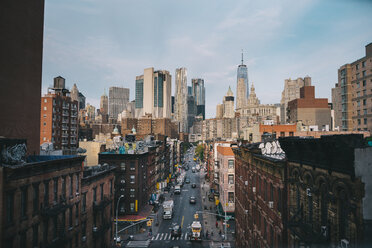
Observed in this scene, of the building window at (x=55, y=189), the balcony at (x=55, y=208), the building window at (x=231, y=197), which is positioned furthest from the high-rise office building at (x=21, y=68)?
the building window at (x=231, y=197)

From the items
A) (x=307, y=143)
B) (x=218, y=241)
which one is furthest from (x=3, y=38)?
(x=218, y=241)

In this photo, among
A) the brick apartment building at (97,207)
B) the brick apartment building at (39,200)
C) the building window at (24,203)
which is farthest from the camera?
the brick apartment building at (97,207)

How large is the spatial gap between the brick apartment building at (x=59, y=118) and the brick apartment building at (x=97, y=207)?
208ft

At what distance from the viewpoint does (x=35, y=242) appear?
22.8m

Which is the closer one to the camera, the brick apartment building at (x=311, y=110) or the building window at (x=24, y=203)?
the building window at (x=24, y=203)

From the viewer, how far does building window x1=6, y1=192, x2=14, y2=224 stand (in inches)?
→ 762

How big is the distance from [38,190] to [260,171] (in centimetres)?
2084

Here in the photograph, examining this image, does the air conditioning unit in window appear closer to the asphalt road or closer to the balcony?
the balcony

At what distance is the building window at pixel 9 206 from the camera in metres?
19.4

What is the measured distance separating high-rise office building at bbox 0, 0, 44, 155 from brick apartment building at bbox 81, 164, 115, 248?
44.9 feet

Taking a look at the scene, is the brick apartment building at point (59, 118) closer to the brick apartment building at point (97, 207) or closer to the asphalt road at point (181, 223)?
the asphalt road at point (181, 223)

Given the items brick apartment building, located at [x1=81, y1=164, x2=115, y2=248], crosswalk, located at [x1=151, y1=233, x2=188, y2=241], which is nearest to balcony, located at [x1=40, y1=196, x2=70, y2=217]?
brick apartment building, located at [x1=81, y1=164, x2=115, y2=248]

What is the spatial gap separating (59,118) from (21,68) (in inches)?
2528

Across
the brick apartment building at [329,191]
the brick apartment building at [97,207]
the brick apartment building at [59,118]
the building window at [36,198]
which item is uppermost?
the brick apartment building at [59,118]
